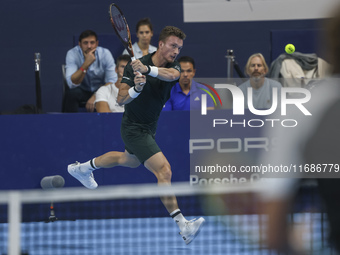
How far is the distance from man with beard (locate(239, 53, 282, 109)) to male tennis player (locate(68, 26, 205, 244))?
1.83 meters

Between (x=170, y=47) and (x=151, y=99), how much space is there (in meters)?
0.52

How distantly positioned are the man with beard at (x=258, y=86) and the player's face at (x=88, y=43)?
6.62 feet

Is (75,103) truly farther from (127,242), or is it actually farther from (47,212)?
(127,242)

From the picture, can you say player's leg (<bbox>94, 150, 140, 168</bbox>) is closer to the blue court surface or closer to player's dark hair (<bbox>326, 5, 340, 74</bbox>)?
the blue court surface

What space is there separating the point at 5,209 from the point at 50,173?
28.2 inches

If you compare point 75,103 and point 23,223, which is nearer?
point 23,223

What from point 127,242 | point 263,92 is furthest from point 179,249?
point 263,92

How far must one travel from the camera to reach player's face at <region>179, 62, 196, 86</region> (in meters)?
8.21

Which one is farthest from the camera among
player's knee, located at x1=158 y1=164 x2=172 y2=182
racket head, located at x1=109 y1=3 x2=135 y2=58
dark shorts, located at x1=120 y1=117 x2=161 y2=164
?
racket head, located at x1=109 y1=3 x2=135 y2=58

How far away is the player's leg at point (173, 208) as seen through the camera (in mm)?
5773

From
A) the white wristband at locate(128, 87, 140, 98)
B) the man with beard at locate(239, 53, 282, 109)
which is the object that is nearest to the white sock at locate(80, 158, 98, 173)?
the white wristband at locate(128, 87, 140, 98)

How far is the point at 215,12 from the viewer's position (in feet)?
32.5

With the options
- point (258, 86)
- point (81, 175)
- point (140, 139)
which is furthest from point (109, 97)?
point (140, 139)

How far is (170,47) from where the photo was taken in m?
6.11
